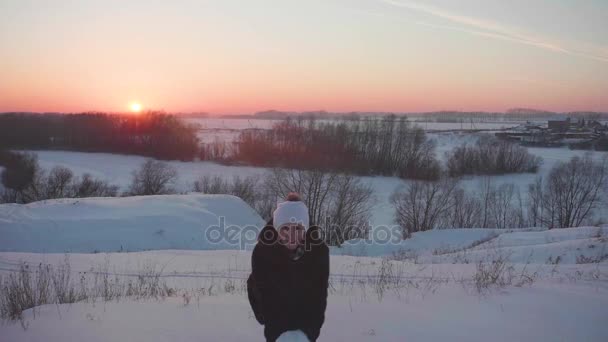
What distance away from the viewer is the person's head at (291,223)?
10.2 ft

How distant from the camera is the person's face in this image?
3.12 meters

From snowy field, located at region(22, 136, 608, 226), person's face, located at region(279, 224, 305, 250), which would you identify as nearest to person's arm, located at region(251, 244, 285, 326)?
person's face, located at region(279, 224, 305, 250)

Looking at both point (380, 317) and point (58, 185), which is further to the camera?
point (58, 185)

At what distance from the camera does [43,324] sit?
4.74 metres

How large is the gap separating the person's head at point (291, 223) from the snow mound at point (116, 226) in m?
18.6

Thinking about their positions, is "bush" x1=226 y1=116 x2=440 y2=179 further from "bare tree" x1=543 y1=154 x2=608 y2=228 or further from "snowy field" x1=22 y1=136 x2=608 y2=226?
"bare tree" x1=543 y1=154 x2=608 y2=228

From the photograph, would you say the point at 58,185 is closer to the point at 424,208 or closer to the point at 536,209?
the point at 424,208

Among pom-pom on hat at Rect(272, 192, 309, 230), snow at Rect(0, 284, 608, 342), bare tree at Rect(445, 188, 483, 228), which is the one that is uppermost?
pom-pom on hat at Rect(272, 192, 309, 230)

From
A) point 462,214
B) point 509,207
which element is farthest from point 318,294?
point 509,207

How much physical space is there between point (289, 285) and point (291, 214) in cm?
59

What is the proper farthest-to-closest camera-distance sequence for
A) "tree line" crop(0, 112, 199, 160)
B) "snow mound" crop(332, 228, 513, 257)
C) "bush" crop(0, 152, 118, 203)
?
"tree line" crop(0, 112, 199, 160)
"bush" crop(0, 152, 118, 203)
"snow mound" crop(332, 228, 513, 257)

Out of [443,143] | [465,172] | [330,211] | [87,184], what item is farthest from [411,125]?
[87,184]

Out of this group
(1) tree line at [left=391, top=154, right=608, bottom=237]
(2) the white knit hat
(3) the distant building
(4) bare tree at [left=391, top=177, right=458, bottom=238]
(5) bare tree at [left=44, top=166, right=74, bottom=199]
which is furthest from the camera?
(3) the distant building

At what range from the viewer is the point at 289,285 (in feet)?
10.3
